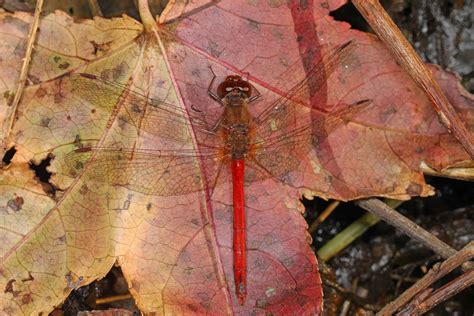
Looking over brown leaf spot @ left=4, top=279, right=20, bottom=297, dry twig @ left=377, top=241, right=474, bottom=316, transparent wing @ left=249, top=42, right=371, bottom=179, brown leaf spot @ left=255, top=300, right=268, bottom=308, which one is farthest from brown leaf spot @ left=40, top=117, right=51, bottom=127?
dry twig @ left=377, top=241, right=474, bottom=316

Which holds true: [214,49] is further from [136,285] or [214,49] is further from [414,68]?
[136,285]

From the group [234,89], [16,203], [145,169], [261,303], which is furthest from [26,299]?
[234,89]

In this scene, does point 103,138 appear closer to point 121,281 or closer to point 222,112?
point 222,112

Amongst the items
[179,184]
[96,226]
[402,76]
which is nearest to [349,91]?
[402,76]

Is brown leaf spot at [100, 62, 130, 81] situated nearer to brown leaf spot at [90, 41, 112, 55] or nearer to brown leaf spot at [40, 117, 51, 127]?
brown leaf spot at [90, 41, 112, 55]

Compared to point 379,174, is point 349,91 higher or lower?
higher

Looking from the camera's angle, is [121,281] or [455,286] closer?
[455,286]
